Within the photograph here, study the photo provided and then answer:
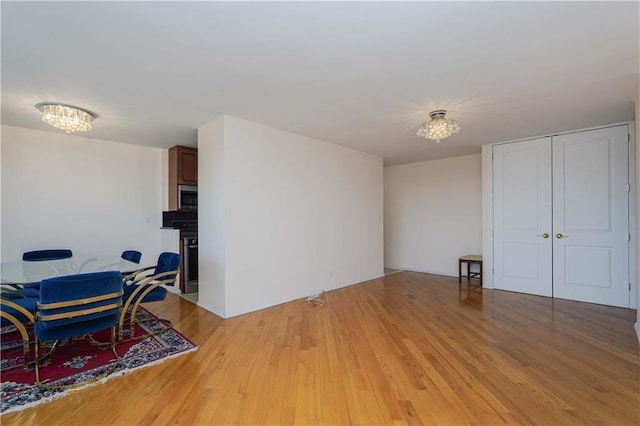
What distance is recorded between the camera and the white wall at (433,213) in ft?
19.1

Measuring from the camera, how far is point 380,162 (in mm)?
5875

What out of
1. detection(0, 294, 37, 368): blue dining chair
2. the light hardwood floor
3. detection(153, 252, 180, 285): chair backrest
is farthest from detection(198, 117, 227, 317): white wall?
detection(0, 294, 37, 368): blue dining chair

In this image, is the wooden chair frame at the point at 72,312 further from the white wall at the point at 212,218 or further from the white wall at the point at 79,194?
the white wall at the point at 79,194

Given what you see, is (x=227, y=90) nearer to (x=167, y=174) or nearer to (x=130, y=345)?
(x=130, y=345)

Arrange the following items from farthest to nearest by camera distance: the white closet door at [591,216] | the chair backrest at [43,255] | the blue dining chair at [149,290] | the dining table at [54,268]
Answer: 1. the white closet door at [591,216]
2. the chair backrest at [43,255]
3. the blue dining chair at [149,290]
4. the dining table at [54,268]

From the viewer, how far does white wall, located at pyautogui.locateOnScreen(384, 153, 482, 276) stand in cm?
581

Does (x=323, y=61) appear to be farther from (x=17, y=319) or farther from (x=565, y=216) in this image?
(x=565, y=216)

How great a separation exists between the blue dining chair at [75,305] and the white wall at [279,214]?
1288 millimetres

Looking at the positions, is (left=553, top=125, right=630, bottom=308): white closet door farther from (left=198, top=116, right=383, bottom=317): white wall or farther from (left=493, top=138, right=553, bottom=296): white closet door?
(left=198, top=116, right=383, bottom=317): white wall

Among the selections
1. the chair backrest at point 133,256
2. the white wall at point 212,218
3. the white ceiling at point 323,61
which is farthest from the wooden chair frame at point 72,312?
the white ceiling at point 323,61

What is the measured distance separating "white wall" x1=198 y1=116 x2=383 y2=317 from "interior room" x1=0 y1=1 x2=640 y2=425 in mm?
32

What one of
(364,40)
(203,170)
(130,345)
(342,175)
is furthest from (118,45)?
(342,175)

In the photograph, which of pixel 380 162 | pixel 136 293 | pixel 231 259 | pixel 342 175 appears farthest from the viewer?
pixel 380 162

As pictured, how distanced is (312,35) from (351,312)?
10.1 ft
